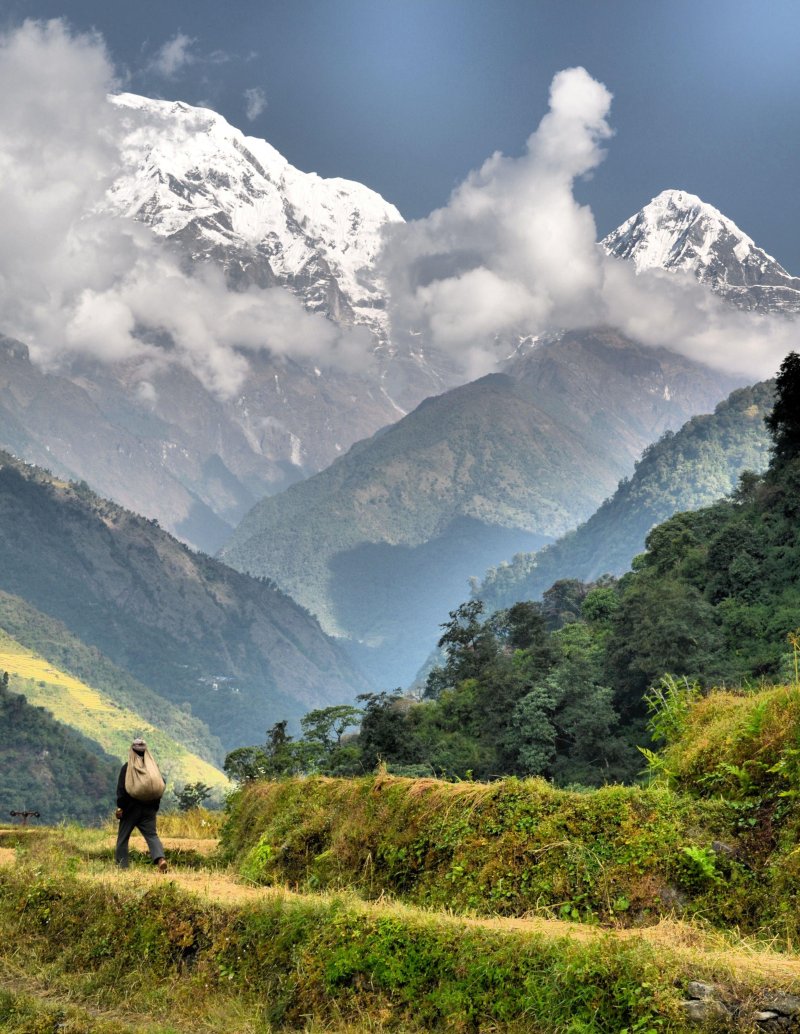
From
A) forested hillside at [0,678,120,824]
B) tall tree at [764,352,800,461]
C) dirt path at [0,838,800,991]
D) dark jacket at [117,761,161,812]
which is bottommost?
forested hillside at [0,678,120,824]

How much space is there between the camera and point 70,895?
1002cm

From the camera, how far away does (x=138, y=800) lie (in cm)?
1280

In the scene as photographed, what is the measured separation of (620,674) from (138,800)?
5487cm

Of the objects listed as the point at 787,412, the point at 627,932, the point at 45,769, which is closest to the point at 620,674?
the point at 787,412

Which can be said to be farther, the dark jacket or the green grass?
the dark jacket

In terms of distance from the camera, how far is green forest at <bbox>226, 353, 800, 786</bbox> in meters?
55.3

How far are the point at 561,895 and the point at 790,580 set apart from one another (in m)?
54.4

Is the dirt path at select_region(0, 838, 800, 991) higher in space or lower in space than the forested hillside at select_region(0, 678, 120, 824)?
higher

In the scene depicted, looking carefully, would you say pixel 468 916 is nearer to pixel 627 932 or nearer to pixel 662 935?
pixel 627 932

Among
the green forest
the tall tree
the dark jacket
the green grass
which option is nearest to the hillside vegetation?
the green grass

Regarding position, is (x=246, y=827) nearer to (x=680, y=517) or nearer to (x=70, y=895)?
(x=70, y=895)

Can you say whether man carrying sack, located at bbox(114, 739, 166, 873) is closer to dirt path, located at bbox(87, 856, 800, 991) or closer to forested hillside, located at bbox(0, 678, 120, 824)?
dirt path, located at bbox(87, 856, 800, 991)

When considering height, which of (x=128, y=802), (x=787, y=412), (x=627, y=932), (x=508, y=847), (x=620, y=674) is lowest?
(x=128, y=802)

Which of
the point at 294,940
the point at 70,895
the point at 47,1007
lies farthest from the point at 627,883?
the point at 70,895
